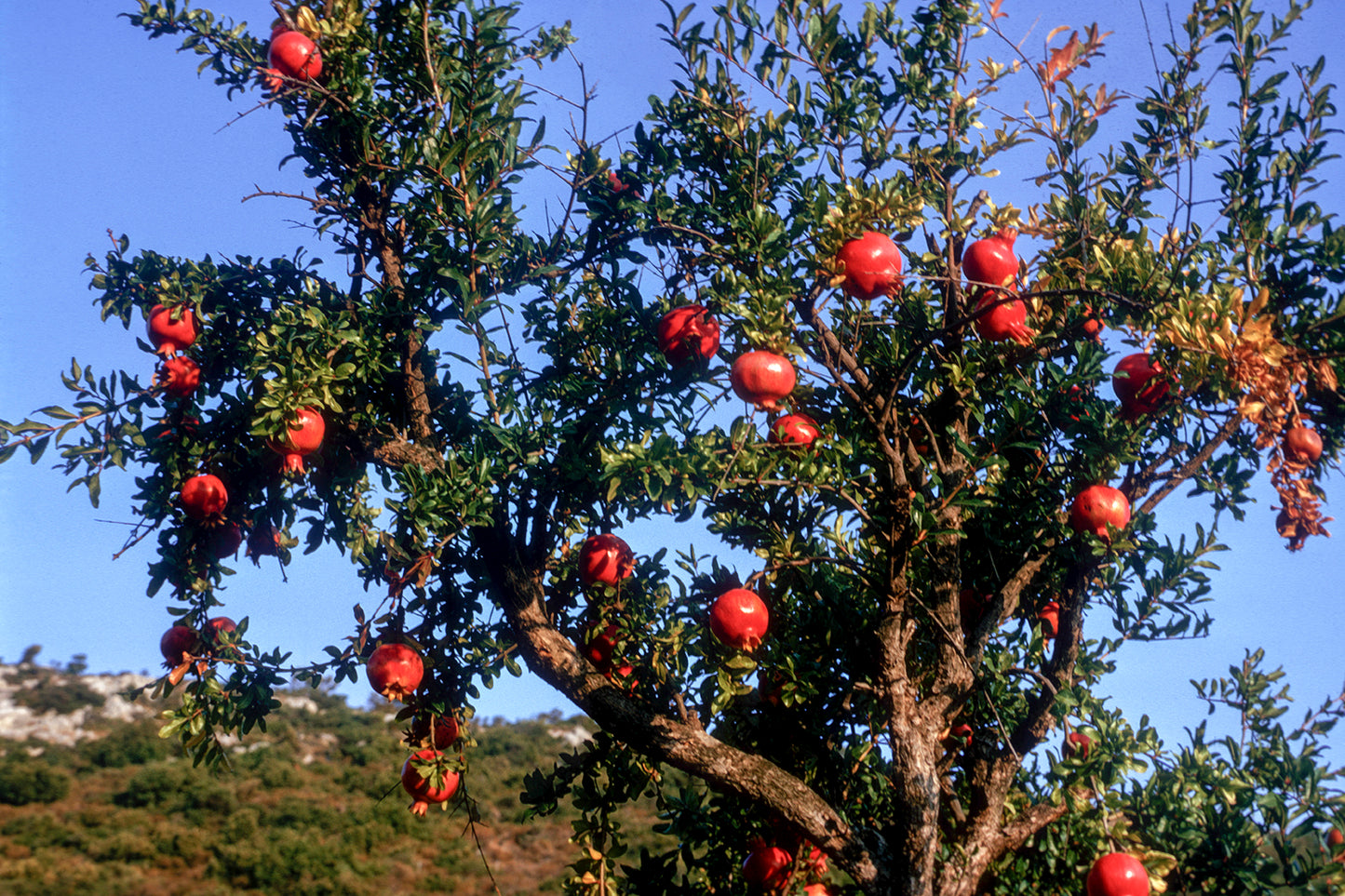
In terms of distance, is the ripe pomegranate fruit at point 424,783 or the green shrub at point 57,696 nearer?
the ripe pomegranate fruit at point 424,783

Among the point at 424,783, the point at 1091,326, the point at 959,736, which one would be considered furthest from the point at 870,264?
the point at 424,783

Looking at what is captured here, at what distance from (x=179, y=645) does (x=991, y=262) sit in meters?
3.55

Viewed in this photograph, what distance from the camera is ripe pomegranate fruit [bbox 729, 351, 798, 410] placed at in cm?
293

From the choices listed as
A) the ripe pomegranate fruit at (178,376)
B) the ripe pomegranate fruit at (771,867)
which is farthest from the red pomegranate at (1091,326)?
the ripe pomegranate fruit at (178,376)

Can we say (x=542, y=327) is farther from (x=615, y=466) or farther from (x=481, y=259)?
(x=615, y=466)

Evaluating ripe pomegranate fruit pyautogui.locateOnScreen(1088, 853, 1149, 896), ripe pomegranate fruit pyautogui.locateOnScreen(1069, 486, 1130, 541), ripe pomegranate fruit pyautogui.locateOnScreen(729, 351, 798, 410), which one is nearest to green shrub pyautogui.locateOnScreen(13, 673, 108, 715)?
ripe pomegranate fruit pyautogui.locateOnScreen(729, 351, 798, 410)

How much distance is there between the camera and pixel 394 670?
3.00 meters

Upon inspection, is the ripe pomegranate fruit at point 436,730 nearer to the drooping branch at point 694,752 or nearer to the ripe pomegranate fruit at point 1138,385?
the drooping branch at point 694,752

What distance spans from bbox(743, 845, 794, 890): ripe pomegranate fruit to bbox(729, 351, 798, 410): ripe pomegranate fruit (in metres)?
1.88

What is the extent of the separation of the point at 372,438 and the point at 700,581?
149 cm

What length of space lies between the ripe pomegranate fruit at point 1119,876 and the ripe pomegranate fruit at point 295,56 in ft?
14.0

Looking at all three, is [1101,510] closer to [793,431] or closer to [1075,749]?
[1075,749]

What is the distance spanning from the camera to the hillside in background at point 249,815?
20125mm

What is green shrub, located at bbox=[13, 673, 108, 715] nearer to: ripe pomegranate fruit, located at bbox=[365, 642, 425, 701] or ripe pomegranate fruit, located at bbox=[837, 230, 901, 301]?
ripe pomegranate fruit, located at bbox=[365, 642, 425, 701]
